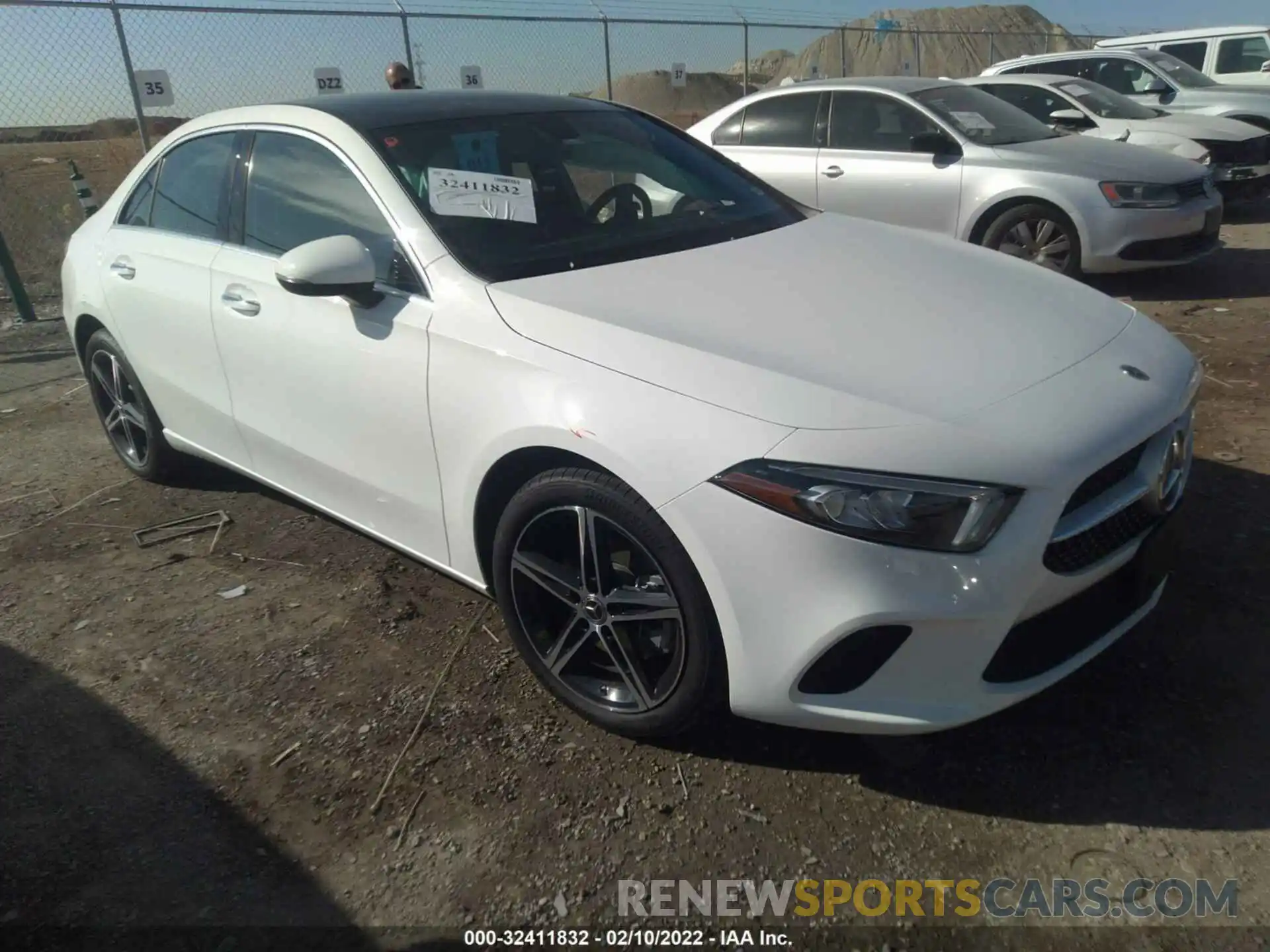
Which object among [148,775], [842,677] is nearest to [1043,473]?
[842,677]

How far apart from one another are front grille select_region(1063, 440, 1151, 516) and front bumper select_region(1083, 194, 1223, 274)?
494 cm

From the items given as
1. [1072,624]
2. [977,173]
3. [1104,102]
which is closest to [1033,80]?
[1104,102]

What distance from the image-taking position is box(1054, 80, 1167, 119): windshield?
9484 mm

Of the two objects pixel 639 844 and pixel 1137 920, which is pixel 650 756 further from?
pixel 1137 920

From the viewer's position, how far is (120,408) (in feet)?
14.5

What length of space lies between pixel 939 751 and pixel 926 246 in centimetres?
165

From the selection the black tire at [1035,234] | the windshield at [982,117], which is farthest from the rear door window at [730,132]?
the black tire at [1035,234]

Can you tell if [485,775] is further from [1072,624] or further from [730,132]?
[730,132]

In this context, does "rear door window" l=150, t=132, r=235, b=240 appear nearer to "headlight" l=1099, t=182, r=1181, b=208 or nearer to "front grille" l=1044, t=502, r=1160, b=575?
"front grille" l=1044, t=502, r=1160, b=575

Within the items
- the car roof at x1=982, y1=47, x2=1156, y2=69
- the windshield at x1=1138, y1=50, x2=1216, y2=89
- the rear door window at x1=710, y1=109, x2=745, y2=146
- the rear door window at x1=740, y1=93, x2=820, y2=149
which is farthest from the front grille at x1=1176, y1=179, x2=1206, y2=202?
the car roof at x1=982, y1=47, x2=1156, y2=69

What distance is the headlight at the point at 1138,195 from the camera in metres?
6.58

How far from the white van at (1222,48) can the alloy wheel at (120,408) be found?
1229cm

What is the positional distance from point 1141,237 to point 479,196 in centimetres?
542

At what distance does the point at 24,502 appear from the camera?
14.9ft
